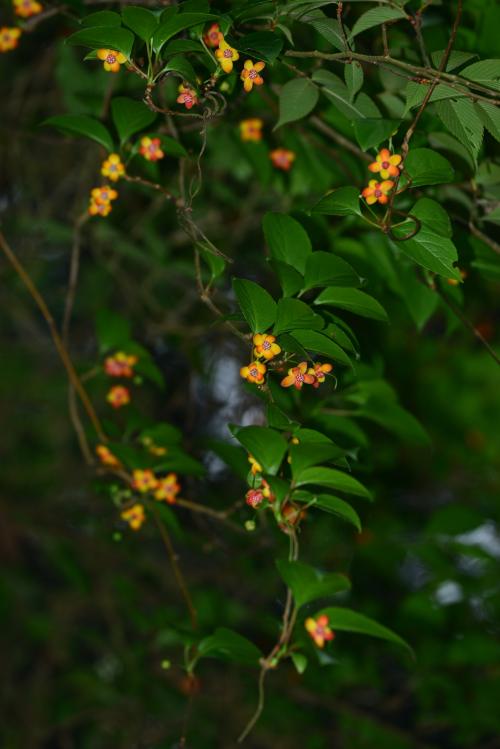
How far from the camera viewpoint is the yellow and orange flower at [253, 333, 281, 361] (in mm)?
853

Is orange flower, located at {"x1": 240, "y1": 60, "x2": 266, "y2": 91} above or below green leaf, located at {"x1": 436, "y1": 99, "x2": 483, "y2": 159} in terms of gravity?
above

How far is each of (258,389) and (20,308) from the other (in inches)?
70.7

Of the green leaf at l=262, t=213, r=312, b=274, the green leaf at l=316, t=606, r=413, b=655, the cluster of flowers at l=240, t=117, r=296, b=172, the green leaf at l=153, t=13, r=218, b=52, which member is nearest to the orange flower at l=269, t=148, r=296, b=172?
the cluster of flowers at l=240, t=117, r=296, b=172

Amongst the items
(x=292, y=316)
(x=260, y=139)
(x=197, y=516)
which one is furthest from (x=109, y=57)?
(x=197, y=516)

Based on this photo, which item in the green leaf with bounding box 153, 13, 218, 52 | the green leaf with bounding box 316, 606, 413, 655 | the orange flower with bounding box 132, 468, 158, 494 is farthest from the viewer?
the orange flower with bounding box 132, 468, 158, 494

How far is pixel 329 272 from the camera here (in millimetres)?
929

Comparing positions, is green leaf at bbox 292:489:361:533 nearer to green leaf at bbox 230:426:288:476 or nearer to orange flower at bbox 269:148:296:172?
green leaf at bbox 230:426:288:476

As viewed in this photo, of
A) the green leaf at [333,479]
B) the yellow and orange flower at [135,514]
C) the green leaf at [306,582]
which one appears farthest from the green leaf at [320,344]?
the yellow and orange flower at [135,514]

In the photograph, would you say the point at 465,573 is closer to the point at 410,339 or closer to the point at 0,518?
the point at 410,339

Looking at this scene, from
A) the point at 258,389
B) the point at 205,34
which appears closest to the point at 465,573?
the point at 258,389

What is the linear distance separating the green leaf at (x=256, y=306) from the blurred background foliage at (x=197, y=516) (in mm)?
562

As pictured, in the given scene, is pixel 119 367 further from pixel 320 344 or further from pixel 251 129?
pixel 320 344

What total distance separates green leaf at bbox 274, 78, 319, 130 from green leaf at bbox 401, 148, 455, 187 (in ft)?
0.63

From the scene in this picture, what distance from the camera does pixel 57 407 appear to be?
288cm
